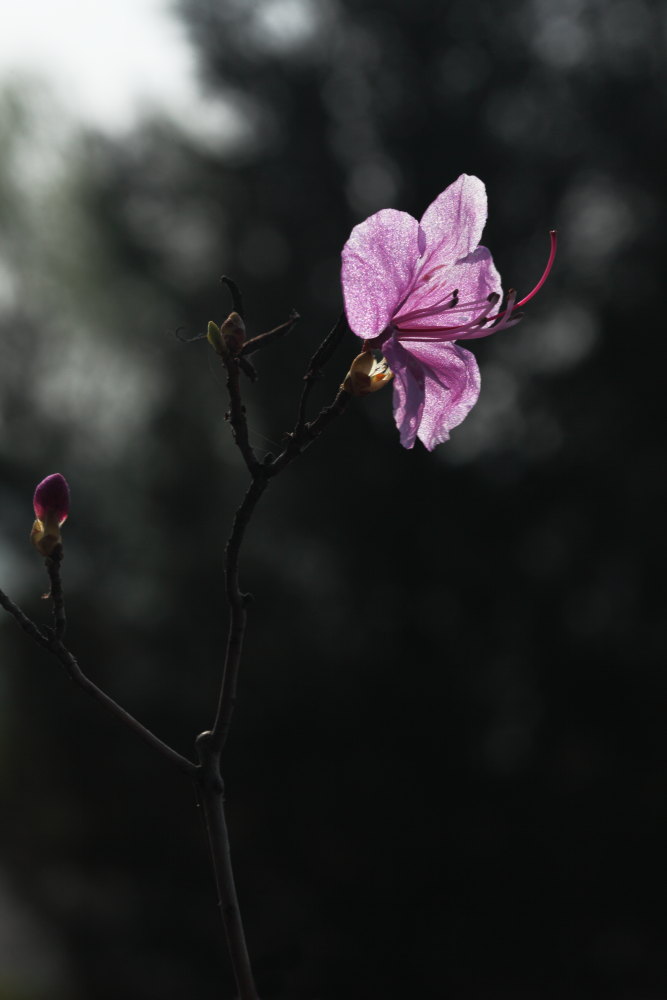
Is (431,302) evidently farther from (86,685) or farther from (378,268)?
(86,685)

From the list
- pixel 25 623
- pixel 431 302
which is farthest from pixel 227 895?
pixel 431 302

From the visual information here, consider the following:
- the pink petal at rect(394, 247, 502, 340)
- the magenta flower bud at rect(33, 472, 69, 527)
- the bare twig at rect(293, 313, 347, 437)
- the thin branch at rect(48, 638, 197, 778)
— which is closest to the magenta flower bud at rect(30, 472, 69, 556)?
the magenta flower bud at rect(33, 472, 69, 527)

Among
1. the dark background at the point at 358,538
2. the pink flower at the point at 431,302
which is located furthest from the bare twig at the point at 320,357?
the dark background at the point at 358,538

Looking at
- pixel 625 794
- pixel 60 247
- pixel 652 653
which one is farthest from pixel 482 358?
pixel 60 247

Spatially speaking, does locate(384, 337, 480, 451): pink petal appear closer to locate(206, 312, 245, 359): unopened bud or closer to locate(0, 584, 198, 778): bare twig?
locate(206, 312, 245, 359): unopened bud

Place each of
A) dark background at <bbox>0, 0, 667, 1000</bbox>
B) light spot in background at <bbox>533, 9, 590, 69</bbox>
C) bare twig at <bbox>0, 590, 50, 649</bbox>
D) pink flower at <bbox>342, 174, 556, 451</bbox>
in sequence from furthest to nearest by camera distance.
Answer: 1. light spot in background at <bbox>533, 9, 590, 69</bbox>
2. dark background at <bbox>0, 0, 667, 1000</bbox>
3. pink flower at <bbox>342, 174, 556, 451</bbox>
4. bare twig at <bbox>0, 590, 50, 649</bbox>

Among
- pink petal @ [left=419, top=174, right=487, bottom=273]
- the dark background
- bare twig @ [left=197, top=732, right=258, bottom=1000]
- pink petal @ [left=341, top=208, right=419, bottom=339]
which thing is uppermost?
the dark background

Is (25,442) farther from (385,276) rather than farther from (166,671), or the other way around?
(385,276)
